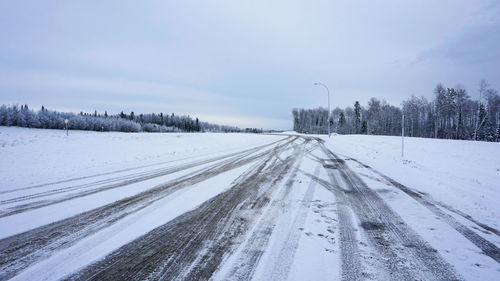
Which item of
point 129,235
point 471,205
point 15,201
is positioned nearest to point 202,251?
point 129,235

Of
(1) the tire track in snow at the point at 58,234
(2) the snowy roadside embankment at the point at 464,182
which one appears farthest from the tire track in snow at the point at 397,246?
(1) the tire track in snow at the point at 58,234

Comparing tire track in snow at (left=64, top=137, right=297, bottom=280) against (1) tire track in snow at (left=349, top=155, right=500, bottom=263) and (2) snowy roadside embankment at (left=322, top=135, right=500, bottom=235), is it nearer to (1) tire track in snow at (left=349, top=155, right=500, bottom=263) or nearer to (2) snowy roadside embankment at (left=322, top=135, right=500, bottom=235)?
(1) tire track in snow at (left=349, top=155, right=500, bottom=263)

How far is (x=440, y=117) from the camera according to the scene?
54.5 meters

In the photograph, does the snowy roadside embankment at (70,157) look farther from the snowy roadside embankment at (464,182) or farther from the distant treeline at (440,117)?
the distant treeline at (440,117)

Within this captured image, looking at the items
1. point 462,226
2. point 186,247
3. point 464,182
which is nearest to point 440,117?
point 464,182

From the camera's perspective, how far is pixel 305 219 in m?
3.55

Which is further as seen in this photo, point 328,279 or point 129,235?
point 129,235

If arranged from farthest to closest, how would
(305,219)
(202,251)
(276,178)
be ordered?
(276,178)
(305,219)
(202,251)

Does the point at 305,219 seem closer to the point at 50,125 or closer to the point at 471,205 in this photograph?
the point at 471,205

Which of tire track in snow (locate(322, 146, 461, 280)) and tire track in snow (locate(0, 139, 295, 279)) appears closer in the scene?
tire track in snow (locate(322, 146, 461, 280))

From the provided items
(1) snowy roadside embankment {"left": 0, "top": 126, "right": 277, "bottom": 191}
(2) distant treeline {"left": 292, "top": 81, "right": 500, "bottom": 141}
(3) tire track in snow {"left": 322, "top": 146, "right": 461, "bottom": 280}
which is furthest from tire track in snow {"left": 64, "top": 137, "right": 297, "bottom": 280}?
(2) distant treeline {"left": 292, "top": 81, "right": 500, "bottom": 141}

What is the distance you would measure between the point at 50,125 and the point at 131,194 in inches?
2489

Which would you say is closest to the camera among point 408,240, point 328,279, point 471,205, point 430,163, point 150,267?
point 328,279

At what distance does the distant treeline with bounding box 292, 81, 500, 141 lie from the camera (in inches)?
1639
